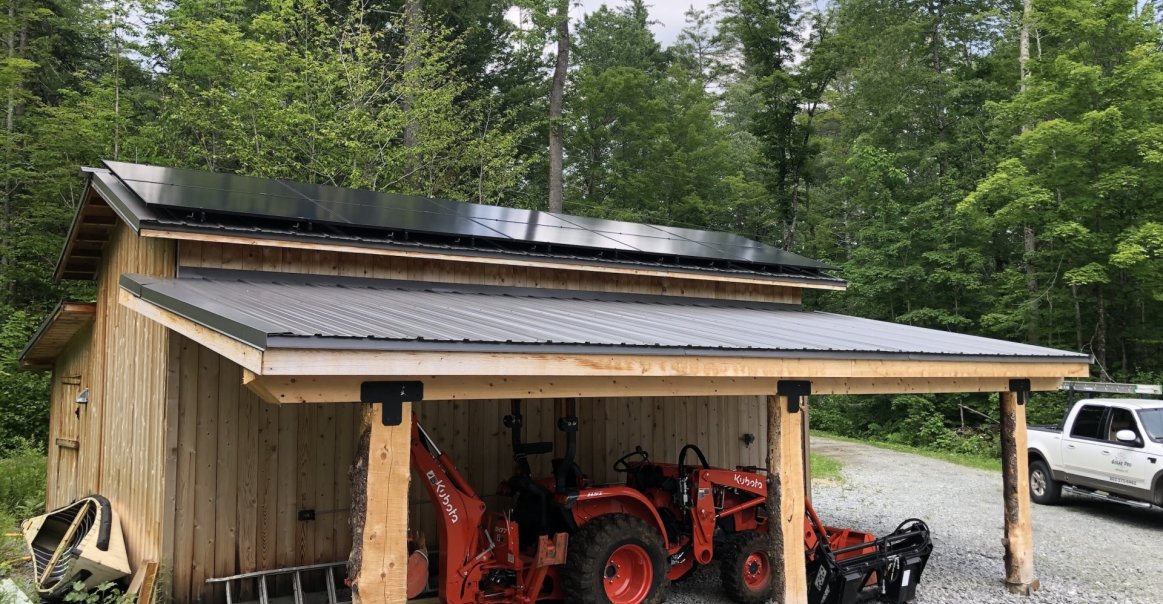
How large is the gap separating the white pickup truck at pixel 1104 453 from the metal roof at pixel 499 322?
369 cm

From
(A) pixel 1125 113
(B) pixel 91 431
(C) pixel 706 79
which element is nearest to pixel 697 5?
(C) pixel 706 79

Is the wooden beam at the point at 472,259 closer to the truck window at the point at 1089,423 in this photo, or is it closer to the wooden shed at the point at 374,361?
the wooden shed at the point at 374,361

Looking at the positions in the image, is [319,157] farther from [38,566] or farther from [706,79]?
[706,79]

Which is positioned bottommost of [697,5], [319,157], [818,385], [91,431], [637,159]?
[91,431]

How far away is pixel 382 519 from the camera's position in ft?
13.0

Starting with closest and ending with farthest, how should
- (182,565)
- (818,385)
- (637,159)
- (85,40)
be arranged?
1. (182,565)
2. (818,385)
3. (85,40)
4. (637,159)

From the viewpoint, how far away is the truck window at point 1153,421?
1026cm

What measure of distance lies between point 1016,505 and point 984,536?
9.37ft

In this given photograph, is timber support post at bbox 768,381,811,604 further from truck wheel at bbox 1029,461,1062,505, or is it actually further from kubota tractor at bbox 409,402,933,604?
truck wheel at bbox 1029,461,1062,505

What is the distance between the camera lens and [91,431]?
8289mm

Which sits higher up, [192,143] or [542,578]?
[192,143]

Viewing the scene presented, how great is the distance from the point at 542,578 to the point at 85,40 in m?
23.1

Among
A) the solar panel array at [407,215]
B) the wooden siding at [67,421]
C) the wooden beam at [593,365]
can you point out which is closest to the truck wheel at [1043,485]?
the solar panel array at [407,215]

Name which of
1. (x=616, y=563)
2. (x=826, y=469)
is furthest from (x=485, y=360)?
(x=826, y=469)
